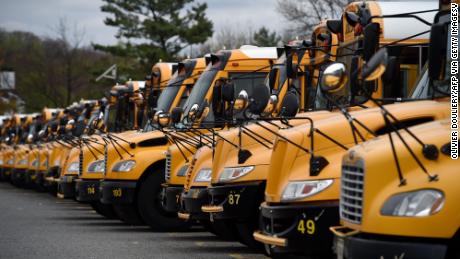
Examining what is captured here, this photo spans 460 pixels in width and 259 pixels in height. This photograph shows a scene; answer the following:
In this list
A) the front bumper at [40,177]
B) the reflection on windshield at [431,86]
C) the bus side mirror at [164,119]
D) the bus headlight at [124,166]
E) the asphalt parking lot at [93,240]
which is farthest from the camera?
the front bumper at [40,177]

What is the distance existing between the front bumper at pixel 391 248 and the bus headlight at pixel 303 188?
194 cm

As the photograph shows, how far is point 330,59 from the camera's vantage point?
13969mm

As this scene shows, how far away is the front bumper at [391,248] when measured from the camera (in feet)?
23.7

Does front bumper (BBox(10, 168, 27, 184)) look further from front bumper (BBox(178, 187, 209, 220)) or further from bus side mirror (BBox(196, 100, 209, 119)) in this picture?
front bumper (BBox(178, 187, 209, 220))

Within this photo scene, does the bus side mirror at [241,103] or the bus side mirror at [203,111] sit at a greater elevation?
the bus side mirror at [241,103]

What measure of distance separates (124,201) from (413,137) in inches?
422

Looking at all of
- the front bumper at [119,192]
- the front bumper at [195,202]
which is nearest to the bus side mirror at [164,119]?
the front bumper at [119,192]

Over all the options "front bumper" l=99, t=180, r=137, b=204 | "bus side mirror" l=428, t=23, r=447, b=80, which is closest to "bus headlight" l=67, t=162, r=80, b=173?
"front bumper" l=99, t=180, r=137, b=204

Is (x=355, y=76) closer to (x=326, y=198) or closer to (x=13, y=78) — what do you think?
(x=326, y=198)

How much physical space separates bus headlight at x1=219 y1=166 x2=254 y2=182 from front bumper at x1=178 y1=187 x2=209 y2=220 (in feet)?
3.06

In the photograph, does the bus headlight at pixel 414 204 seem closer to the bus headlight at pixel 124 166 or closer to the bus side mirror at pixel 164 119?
the bus side mirror at pixel 164 119

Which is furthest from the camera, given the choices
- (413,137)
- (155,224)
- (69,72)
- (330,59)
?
(69,72)

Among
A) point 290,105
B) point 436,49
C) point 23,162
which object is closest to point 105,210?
point 290,105

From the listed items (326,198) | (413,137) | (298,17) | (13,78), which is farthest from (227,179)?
(13,78)
